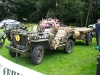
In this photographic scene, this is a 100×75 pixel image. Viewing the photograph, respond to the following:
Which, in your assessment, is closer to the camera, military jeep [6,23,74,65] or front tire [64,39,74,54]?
military jeep [6,23,74,65]

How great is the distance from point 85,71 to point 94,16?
20.7m

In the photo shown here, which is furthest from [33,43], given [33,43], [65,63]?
[65,63]

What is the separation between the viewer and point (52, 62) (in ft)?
24.7

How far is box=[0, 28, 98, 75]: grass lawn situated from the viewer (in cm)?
651

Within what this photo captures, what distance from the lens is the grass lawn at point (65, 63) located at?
21.3ft

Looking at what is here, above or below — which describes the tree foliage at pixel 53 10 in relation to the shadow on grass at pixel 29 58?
above

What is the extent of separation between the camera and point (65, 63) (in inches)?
292

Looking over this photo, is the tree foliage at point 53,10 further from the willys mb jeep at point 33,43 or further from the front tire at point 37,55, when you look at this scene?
the front tire at point 37,55

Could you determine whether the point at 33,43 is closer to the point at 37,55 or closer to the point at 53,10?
the point at 37,55

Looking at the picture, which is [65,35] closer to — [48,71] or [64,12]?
[48,71]

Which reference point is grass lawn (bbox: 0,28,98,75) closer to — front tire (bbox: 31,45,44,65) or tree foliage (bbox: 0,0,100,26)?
front tire (bbox: 31,45,44,65)

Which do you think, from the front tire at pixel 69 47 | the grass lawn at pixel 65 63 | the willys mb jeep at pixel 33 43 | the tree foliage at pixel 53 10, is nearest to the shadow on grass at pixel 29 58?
the grass lawn at pixel 65 63

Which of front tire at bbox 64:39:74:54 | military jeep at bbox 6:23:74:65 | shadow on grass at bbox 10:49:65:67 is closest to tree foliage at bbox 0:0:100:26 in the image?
front tire at bbox 64:39:74:54

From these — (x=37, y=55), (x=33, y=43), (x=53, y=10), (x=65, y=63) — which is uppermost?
(x=53, y=10)
